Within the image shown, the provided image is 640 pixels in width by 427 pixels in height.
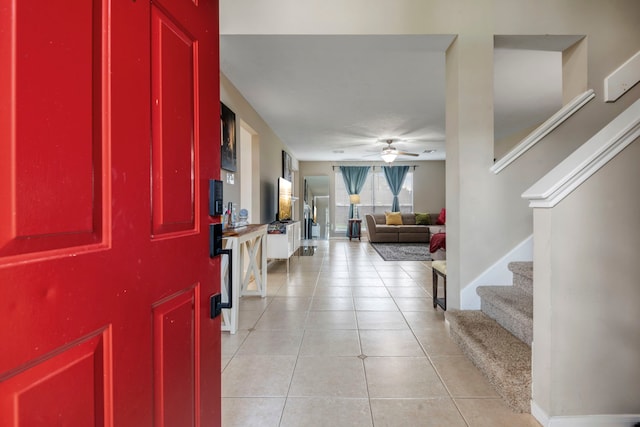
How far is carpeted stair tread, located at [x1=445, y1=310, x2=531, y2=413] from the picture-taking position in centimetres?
163

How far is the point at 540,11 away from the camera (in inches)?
101

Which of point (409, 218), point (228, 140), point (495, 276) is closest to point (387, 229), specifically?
point (409, 218)

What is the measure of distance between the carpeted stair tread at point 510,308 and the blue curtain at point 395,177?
26.3 feet

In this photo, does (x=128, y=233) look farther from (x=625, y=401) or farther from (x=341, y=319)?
(x=341, y=319)

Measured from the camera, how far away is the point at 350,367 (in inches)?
82.4

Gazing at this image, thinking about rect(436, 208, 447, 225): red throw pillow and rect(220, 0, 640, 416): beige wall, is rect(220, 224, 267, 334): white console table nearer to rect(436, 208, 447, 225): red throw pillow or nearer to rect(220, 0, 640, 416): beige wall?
rect(220, 0, 640, 416): beige wall

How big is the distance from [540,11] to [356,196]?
7585mm

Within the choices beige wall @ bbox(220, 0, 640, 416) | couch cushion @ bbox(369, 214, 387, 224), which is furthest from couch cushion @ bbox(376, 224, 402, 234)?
beige wall @ bbox(220, 0, 640, 416)

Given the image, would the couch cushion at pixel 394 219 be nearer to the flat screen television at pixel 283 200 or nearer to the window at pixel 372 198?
the window at pixel 372 198

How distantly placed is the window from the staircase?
806 centimetres

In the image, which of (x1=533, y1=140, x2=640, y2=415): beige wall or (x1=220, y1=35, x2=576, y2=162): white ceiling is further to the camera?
(x1=220, y1=35, x2=576, y2=162): white ceiling

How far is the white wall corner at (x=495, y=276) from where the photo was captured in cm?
253

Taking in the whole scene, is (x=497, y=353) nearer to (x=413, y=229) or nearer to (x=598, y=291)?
(x=598, y=291)

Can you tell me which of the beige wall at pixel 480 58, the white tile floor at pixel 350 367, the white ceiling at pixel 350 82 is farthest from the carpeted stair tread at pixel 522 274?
the white ceiling at pixel 350 82
